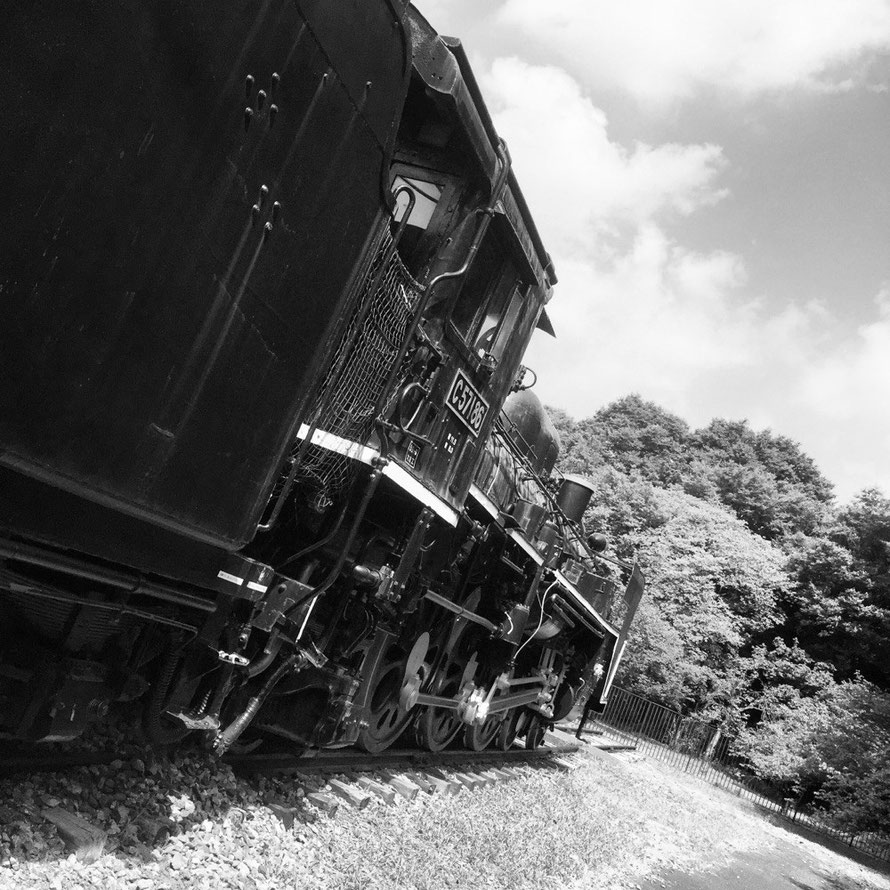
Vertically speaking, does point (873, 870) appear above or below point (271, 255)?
below

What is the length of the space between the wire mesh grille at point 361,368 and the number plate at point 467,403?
710 mm

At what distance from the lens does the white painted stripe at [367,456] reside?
4281mm

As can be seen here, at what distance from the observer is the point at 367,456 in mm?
4457

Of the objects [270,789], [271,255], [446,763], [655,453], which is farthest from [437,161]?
[655,453]

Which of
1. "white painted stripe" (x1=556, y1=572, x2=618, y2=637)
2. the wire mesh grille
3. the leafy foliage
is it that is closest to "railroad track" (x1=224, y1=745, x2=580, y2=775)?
the wire mesh grille

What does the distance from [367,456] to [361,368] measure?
0.47m

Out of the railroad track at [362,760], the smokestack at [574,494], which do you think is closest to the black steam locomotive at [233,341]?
the railroad track at [362,760]

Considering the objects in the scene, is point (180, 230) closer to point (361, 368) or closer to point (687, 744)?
point (361, 368)

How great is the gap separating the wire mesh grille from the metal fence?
1638 centimetres

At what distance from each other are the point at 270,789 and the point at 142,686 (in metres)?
1.54

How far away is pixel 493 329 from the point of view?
568cm

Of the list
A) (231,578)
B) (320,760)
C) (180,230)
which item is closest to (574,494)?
(320,760)

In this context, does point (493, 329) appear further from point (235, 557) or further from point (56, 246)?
point (56, 246)

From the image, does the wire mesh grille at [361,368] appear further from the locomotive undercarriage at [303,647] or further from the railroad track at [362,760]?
the railroad track at [362,760]
